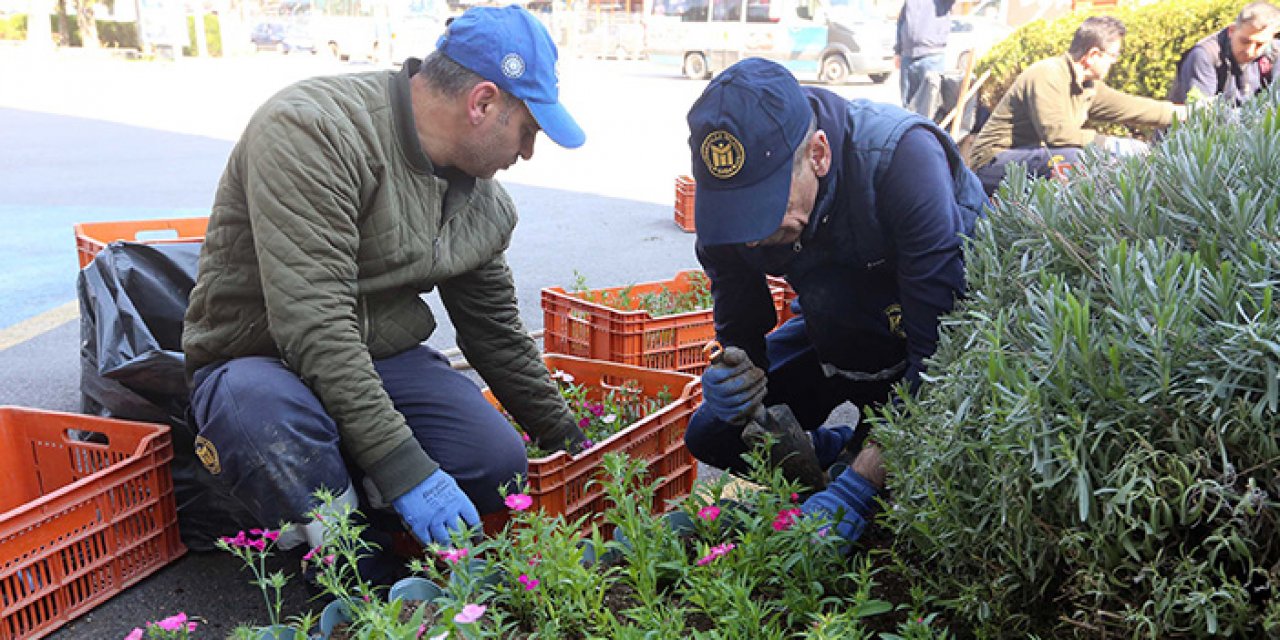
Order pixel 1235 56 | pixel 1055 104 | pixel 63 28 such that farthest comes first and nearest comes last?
pixel 63 28, pixel 1235 56, pixel 1055 104

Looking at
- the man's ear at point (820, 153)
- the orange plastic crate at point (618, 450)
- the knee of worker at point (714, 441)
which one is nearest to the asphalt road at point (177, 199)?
the orange plastic crate at point (618, 450)

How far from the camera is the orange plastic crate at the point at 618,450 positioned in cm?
264

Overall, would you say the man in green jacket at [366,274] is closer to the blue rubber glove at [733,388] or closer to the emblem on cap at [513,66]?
the emblem on cap at [513,66]

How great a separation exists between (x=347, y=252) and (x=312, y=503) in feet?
2.05

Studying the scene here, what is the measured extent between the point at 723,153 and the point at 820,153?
345 millimetres

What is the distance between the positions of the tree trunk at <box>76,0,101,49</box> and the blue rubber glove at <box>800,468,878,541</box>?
38715 millimetres

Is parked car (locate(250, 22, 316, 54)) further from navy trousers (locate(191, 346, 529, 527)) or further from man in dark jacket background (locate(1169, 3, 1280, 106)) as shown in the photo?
navy trousers (locate(191, 346, 529, 527))

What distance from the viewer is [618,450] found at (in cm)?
282

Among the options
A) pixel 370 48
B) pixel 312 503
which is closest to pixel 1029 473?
pixel 312 503

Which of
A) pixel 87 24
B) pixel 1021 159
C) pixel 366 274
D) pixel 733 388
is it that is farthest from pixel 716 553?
pixel 87 24

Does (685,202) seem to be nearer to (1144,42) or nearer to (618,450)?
(1144,42)

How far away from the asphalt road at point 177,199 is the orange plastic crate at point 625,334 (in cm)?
147

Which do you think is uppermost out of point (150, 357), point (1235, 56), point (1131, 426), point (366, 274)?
point (1235, 56)

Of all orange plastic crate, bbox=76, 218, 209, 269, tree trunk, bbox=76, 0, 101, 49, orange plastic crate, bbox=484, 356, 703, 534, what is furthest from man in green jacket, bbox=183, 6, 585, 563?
tree trunk, bbox=76, 0, 101, 49
